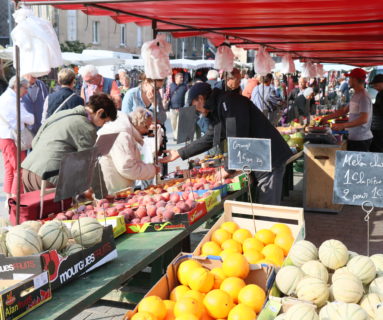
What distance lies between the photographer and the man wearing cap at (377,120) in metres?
7.25

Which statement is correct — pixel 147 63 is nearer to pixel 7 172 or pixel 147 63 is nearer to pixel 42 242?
pixel 7 172

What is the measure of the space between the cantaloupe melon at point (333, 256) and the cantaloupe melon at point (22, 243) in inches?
56.5

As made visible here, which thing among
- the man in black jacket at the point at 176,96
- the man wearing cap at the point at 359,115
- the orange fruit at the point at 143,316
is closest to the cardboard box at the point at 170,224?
the orange fruit at the point at 143,316

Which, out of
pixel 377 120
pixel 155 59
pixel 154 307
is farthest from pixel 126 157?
pixel 377 120

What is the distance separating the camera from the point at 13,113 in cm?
634

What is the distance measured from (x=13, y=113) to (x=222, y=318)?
5078 millimetres

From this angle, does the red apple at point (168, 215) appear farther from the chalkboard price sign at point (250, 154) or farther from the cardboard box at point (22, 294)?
the cardboard box at point (22, 294)

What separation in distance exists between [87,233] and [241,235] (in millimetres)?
1131

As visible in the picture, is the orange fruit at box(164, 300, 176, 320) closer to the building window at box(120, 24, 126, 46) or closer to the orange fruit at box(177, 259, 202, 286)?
the orange fruit at box(177, 259, 202, 286)

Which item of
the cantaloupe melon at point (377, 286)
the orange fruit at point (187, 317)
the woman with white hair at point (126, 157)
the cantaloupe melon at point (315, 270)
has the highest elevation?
the woman with white hair at point (126, 157)

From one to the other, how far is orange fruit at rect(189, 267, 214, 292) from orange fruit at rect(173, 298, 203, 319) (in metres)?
0.19

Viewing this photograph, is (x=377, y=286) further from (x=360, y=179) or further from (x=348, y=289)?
(x=360, y=179)

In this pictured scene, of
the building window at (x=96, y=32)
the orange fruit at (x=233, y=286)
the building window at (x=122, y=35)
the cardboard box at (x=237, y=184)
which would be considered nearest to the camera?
the orange fruit at (x=233, y=286)

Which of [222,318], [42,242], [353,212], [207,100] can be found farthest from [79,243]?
[353,212]
